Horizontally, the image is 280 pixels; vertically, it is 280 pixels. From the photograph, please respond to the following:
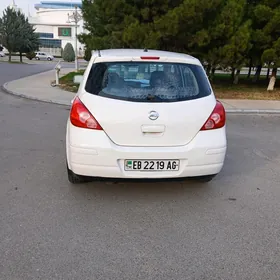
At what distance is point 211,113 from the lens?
3348 millimetres

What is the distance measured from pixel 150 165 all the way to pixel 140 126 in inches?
A: 16.6

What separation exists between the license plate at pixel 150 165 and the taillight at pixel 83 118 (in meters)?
0.49

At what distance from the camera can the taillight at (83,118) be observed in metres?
3.16

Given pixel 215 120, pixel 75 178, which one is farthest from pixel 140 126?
pixel 75 178

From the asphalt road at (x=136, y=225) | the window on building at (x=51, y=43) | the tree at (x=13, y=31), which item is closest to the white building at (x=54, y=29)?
the window on building at (x=51, y=43)

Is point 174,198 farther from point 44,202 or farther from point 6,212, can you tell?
point 6,212

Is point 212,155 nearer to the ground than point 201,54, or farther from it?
nearer to the ground

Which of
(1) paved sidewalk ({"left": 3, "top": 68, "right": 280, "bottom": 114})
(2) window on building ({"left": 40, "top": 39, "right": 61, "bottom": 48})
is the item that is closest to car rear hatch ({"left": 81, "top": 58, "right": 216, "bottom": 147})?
(1) paved sidewalk ({"left": 3, "top": 68, "right": 280, "bottom": 114})

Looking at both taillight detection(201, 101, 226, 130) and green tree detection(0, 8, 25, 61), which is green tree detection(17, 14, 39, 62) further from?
taillight detection(201, 101, 226, 130)

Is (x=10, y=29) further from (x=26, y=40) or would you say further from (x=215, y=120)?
(x=215, y=120)

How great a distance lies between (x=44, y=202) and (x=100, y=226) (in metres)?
0.81

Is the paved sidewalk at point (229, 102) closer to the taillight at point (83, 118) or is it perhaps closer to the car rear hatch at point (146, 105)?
the car rear hatch at point (146, 105)

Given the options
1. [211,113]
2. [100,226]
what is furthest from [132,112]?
[100,226]

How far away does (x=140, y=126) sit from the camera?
10.4ft
